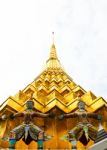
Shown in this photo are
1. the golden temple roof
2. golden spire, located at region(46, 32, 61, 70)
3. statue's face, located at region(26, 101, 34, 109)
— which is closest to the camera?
statue's face, located at region(26, 101, 34, 109)

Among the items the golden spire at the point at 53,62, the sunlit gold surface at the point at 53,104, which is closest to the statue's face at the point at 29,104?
the sunlit gold surface at the point at 53,104

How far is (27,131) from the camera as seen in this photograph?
1348cm

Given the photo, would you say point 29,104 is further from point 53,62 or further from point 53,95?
point 53,62

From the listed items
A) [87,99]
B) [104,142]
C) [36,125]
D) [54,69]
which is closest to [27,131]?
[36,125]

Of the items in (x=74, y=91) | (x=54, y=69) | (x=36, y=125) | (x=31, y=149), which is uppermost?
(x=54, y=69)

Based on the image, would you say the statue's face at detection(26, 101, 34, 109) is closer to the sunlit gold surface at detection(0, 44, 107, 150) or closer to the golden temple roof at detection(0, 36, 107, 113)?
the sunlit gold surface at detection(0, 44, 107, 150)

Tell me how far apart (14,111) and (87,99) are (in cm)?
363

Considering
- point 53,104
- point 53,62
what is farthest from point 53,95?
point 53,62

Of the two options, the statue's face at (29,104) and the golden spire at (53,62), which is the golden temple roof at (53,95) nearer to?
the golden spire at (53,62)

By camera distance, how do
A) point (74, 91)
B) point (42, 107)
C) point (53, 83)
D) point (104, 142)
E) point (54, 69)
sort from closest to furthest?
point (104, 142)
point (42, 107)
point (74, 91)
point (53, 83)
point (54, 69)

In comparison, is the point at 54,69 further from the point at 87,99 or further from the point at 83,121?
the point at 83,121

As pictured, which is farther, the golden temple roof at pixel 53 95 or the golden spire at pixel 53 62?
A: the golden spire at pixel 53 62

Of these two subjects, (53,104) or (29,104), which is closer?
(29,104)

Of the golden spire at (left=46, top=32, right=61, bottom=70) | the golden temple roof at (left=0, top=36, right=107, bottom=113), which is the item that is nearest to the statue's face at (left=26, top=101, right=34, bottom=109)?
the golden temple roof at (left=0, top=36, right=107, bottom=113)
